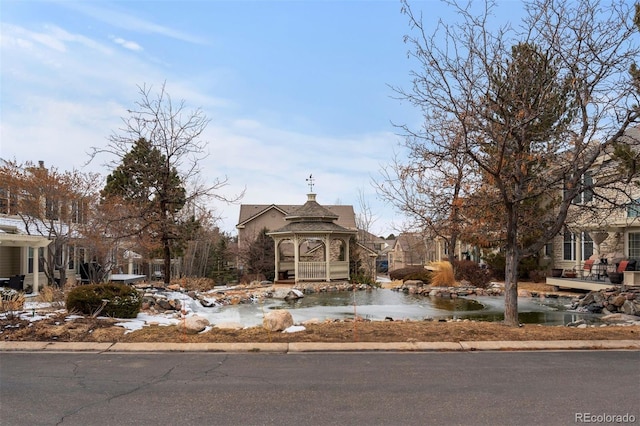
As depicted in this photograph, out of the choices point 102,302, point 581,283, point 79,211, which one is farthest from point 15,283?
point 581,283

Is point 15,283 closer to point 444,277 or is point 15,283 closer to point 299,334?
point 299,334

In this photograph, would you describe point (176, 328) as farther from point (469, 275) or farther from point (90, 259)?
point (469, 275)

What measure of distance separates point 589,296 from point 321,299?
10349mm

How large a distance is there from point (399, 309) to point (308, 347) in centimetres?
913

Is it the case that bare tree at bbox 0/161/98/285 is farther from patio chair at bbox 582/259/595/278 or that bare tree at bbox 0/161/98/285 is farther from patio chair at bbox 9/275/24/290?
patio chair at bbox 582/259/595/278

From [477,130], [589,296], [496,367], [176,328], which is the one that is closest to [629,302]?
[589,296]

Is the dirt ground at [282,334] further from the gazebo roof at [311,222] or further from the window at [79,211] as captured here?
the gazebo roof at [311,222]

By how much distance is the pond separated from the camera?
14758mm

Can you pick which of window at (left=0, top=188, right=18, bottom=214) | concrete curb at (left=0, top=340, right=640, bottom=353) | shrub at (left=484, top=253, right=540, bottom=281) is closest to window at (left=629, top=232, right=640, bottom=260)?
shrub at (left=484, top=253, right=540, bottom=281)

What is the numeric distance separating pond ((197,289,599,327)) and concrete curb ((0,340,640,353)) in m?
4.06

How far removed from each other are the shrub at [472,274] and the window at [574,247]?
4727 mm

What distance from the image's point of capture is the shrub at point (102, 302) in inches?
423

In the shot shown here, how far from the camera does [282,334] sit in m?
9.42

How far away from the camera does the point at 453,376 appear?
6.63 m
